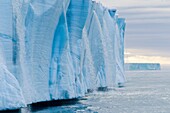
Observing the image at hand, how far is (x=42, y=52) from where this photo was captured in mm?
23781

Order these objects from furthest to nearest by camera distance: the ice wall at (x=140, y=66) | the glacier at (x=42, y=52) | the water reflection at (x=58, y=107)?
the ice wall at (x=140, y=66), the water reflection at (x=58, y=107), the glacier at (x=42, y=52)

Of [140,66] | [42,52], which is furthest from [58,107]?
[140,66]

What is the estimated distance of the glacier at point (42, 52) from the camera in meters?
19.8

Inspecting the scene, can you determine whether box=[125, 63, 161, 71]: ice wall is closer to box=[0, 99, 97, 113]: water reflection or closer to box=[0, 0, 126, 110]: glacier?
box=[0, 0, 126, 110]: glacier

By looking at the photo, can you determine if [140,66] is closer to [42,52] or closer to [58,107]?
[58,107]

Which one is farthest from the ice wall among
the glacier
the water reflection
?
the water reflection

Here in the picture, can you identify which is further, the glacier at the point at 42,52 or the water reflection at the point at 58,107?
the water reflection at the point at 58,107

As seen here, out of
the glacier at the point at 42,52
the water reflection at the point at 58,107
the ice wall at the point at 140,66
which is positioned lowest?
the water reflection at the point at 58,107

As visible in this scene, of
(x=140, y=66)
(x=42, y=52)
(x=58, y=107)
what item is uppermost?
(x=140, y=66)

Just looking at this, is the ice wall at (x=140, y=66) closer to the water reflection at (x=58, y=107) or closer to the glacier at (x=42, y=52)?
the glacier at (x=42, y=52)

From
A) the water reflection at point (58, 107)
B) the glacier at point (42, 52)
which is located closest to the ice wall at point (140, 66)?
the glacier at point (42, 52)

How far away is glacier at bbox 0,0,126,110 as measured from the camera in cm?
1981

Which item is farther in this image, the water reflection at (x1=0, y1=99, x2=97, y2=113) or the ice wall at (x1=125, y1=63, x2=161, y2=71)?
the ice wall at (x1=125, y1=63, x2=161, y2=71)

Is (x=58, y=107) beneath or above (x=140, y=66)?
beneath
